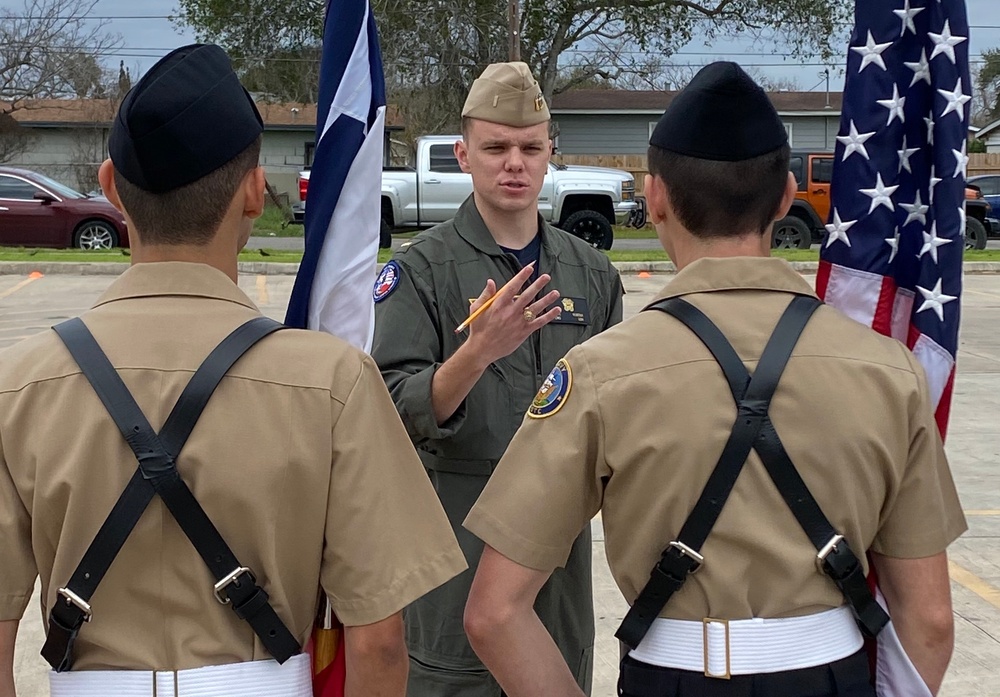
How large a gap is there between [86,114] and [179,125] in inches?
1563

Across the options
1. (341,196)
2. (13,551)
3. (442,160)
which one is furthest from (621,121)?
(13,551)

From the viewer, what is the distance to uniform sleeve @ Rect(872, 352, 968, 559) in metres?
2.06

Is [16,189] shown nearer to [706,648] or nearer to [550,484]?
[550,484]

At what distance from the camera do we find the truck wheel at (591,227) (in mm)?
20500

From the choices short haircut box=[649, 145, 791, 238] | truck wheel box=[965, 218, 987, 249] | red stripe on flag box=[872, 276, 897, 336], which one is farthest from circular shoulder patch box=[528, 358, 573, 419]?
truck wheel box=[965, 218, 987, 249]

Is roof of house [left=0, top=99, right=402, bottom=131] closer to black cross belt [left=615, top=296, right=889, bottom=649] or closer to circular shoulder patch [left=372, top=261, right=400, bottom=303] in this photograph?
circular shoulder patch [left=372, top=261, right=400, bottom=303]

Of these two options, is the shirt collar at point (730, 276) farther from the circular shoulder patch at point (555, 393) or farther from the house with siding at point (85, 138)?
the house with siding at point (85, 138)

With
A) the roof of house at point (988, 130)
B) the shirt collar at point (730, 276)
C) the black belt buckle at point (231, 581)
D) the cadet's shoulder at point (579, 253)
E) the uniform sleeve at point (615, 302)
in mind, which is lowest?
the roof of house at point (988, 130)

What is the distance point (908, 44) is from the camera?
2379 mm

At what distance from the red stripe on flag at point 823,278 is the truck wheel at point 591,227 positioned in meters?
17.9

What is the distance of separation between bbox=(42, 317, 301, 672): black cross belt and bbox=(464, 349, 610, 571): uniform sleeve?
0.42 meters

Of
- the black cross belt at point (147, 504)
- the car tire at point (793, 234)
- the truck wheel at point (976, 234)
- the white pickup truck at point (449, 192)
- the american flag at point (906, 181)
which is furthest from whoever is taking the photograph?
the truck wheel at point (976, 234)

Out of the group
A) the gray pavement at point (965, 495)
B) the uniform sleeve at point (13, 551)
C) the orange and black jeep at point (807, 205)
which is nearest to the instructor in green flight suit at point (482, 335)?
the uniform sleeve at point (13, 551)

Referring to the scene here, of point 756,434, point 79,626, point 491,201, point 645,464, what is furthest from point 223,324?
point 491,201
